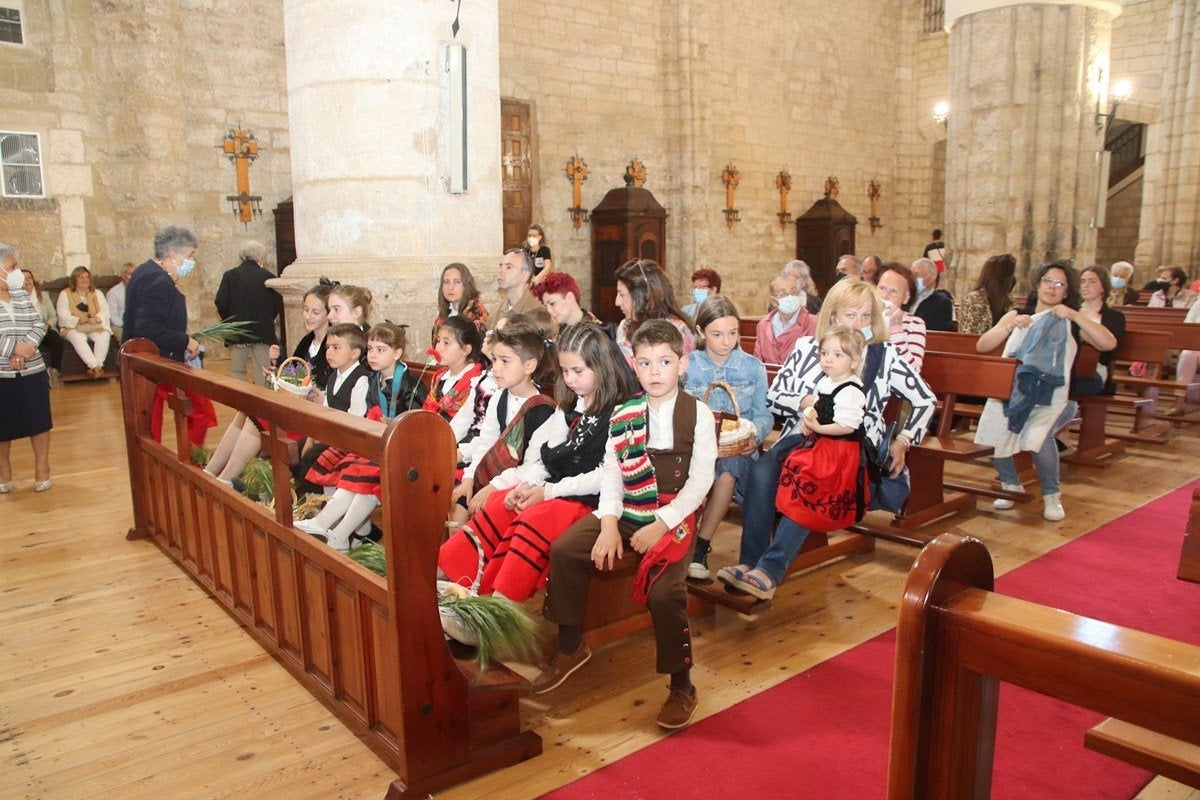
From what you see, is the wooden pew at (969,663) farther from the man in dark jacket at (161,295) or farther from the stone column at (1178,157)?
the stone column at (1178,157)

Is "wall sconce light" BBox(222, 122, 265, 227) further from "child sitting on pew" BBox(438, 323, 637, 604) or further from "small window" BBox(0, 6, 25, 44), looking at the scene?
"child sitting on pew" BBox(438, 323, 637, 604)

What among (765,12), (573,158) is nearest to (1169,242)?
(765,12)

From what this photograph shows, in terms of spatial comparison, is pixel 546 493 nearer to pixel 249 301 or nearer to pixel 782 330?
pixel 782 330

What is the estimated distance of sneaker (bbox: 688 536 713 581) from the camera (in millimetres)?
3539

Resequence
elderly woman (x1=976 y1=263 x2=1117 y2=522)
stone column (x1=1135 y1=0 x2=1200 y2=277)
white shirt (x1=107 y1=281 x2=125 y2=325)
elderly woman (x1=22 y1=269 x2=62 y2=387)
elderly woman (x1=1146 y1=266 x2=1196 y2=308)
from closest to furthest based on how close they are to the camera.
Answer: elderly woman (x1=976 y1=263 x2=1117 y2=522)
elderly woman (x1=22 y1=269 x2=62 y2=387)
elderly woman (x1=1146 y1=266 x2=1196 y2=308)
white shirt (x1=107 y1=281 x2=125 y2=325)
stone column (x1=1135 y1=0 x2=1200 y2=277)

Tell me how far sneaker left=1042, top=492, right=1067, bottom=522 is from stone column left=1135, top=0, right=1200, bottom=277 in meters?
8.73

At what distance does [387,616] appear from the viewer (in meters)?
2.25

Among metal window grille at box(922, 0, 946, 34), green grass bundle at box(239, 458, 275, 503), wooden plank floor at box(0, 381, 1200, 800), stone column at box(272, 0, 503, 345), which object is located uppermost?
metal window grille at box(922, 0, 946, 34)

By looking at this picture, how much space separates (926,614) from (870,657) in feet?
6.53

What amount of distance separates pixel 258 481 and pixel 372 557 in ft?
5.67

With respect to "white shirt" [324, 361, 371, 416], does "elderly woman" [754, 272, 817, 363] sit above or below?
above

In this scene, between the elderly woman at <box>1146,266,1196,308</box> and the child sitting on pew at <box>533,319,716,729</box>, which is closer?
the child sitting on pew at <box>533,319,716,729</box>

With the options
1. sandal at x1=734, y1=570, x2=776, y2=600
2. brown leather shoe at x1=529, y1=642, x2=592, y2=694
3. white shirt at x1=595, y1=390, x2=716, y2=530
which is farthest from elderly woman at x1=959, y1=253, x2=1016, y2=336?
brown leather shoe at x1=529, y1=642, x2=592, y2=694

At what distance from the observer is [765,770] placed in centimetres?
235
